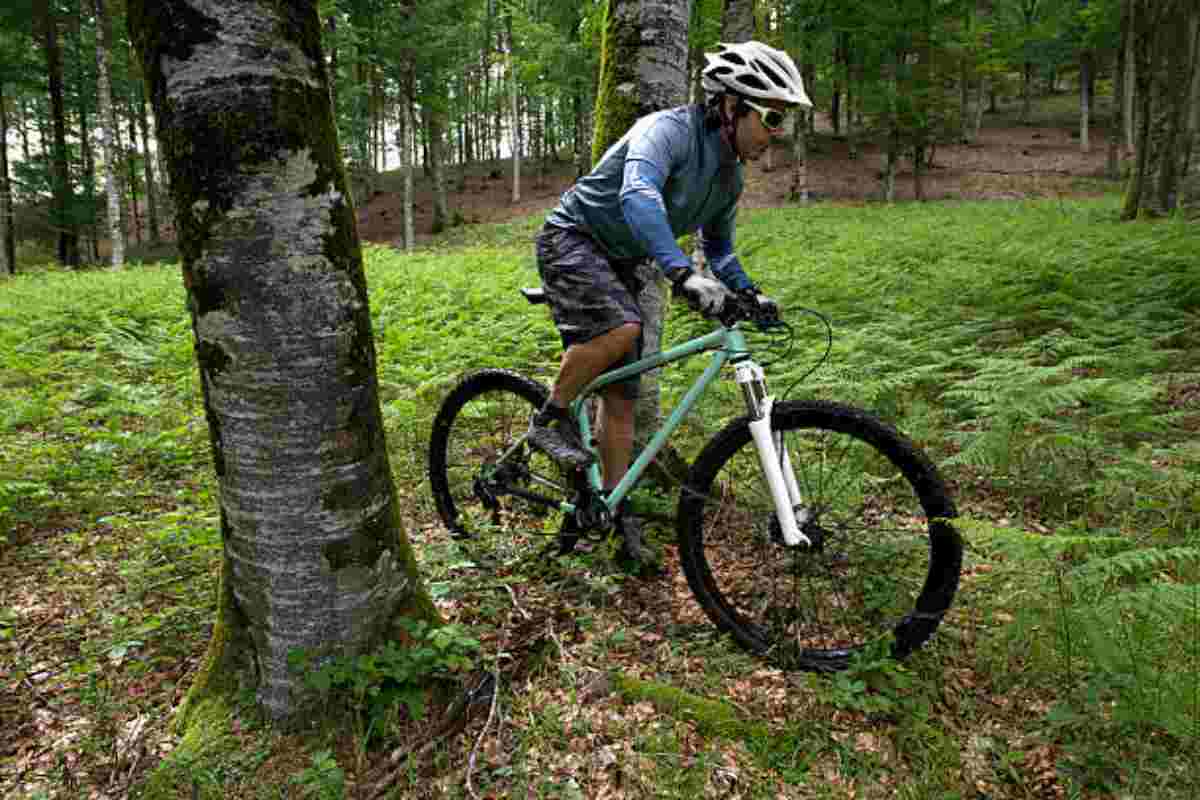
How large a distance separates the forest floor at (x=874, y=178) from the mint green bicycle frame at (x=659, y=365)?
21.2m

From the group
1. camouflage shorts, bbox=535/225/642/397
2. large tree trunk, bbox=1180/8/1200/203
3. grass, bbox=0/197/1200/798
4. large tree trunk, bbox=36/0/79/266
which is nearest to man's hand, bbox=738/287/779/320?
camouflage shorts, bbox=535/225/642/397

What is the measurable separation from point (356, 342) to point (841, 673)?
7.43 feet

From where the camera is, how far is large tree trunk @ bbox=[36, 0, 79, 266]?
21938 mm

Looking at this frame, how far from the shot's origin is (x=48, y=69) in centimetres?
2244

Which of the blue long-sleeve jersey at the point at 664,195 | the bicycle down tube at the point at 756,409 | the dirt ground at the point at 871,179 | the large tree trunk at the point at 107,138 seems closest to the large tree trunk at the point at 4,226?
the large tree trunk at the point at 107,138

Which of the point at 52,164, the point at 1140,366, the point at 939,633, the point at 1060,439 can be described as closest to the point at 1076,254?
the point at 1140,366

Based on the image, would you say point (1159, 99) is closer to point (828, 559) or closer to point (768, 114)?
point (768, 114)

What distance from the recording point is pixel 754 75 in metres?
2.84

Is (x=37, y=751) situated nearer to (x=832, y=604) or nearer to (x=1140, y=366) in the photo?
(x=832, y=604)

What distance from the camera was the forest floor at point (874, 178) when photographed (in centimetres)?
2805

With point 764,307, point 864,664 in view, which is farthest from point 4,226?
point 864,664

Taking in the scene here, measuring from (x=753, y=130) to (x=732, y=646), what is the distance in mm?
2292

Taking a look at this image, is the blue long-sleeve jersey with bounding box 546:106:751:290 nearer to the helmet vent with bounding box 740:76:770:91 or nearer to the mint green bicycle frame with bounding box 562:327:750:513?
the helmet vent with bounding box 740:76:770:91

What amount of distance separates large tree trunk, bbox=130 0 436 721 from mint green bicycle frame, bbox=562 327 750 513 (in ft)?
3.81
